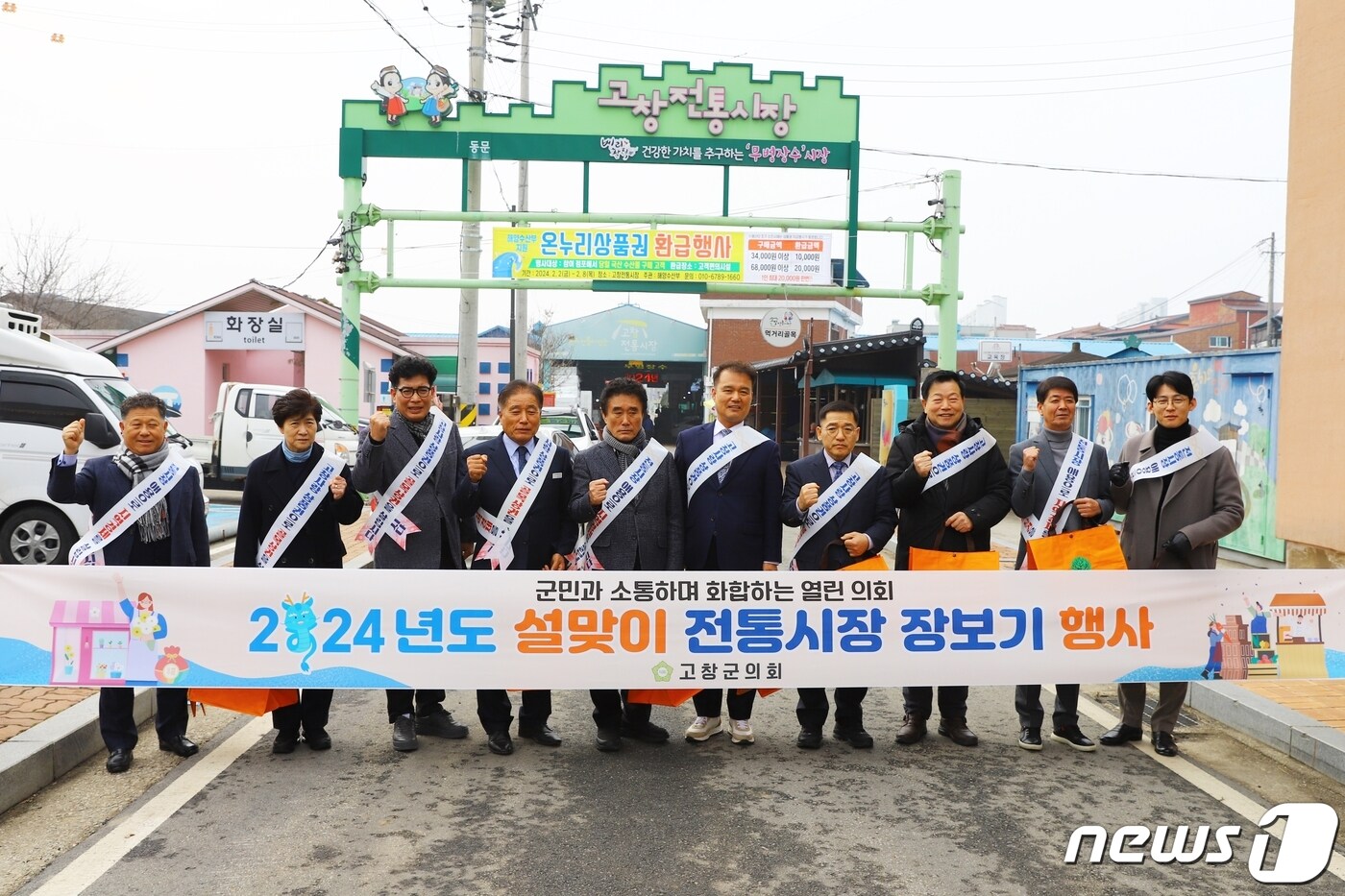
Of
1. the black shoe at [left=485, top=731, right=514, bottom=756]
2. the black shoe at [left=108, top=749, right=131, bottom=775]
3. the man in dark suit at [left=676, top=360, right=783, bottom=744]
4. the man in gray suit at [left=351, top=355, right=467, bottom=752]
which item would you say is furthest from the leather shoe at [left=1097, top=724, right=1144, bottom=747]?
the black shoe at [left=108, top=749, right=131, bottom=775]

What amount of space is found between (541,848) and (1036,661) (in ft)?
8.07

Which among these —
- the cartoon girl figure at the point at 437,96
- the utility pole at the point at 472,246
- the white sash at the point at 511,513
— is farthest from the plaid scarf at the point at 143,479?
the cartoon girl figure at the point at 437,96

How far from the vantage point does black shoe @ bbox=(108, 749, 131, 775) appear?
5.03m

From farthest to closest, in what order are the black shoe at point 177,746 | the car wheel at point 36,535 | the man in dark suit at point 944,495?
the car wheel at point 36,535 → the man in dark suit at point 944,495 → the black shoe at point 177,746

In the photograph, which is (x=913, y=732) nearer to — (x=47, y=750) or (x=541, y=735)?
(x=541, y=735)

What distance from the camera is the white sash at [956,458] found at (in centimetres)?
543

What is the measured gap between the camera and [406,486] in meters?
5.38

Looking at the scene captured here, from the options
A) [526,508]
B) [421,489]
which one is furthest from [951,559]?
[421,489]

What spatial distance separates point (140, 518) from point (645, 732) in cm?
254

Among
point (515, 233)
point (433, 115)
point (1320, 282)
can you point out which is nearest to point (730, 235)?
point (515, 233)

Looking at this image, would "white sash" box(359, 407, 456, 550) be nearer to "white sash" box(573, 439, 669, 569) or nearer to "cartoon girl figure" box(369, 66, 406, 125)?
"white sash" box(573, 439, 669, 569)

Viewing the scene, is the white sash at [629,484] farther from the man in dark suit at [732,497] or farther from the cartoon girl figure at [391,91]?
the cartoon girl figure at [391,91]

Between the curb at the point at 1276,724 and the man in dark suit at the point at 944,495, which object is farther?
the man in dark suit at the point at 944,495

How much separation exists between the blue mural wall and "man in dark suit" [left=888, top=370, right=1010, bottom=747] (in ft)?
20.3
